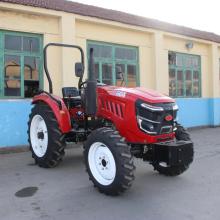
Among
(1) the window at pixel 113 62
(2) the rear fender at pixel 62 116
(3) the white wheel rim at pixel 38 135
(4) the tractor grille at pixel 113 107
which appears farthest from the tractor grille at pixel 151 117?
(1) the window at pixel 113 62

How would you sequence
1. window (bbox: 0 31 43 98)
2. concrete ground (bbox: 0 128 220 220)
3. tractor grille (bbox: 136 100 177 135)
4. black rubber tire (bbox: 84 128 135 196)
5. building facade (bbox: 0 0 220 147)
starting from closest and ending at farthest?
concrete ground (bbox: 0 128 220 220)
black rubber tire (bbox: 84 128 135 196)
tractor grille (bbox: 136 100 177 135)
window (bbox: 0 31 43 98)
building facade (bbox: 0 0 220 147)

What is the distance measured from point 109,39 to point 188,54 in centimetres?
508

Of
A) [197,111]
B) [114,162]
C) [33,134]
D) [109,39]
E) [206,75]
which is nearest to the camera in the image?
[114,162]

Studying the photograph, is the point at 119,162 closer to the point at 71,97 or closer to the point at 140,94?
the point at 140,94

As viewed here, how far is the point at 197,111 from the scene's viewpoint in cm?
1603

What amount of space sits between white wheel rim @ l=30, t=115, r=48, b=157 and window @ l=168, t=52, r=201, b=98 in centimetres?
846

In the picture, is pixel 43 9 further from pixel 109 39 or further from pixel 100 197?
pixel 100 197

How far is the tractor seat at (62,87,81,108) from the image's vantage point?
24.2 ft

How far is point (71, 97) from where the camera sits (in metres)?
7.52

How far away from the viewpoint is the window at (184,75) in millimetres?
15258

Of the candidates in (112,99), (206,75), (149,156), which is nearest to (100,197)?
(149,156)

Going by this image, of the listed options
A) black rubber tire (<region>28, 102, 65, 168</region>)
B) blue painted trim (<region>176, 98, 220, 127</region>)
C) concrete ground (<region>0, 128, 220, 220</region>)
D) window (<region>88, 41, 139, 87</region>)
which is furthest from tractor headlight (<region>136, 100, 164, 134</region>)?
blue painted trim (<region>176, 98, 220, 127</region>)

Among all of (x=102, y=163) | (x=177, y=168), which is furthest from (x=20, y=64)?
(x=177, y=168)

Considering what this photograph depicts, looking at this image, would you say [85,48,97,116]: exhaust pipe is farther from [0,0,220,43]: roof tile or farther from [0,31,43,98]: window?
[0,0,220,43]: roof tile
